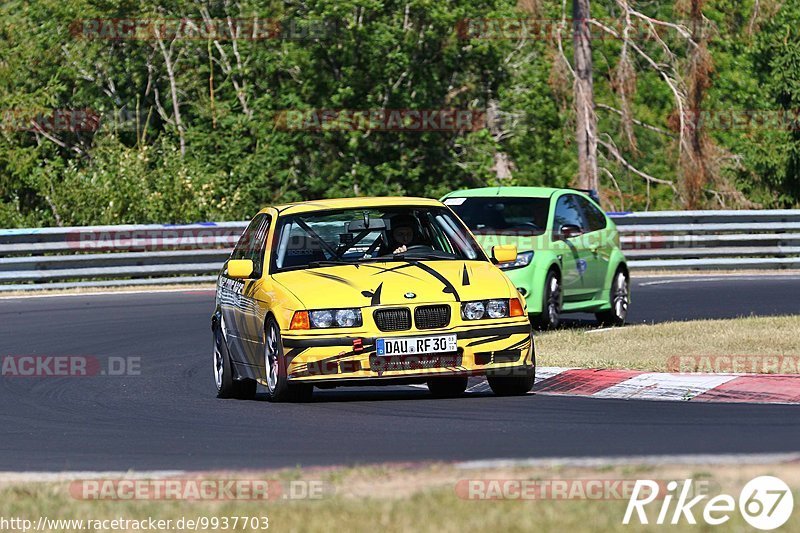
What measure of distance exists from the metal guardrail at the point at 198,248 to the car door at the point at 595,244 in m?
9.11

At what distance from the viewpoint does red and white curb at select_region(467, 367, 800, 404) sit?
38.0ft

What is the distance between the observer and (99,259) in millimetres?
26594

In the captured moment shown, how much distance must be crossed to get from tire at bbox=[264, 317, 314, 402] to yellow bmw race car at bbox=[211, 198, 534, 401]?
0.01 meters

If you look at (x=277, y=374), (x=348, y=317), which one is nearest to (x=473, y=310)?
(x=348, y=317)

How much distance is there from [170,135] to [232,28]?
3.04m

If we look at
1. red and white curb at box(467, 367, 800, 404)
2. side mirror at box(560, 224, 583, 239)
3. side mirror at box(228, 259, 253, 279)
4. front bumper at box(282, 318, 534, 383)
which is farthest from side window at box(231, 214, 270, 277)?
side mirror at box(560, 224, 583, 239)

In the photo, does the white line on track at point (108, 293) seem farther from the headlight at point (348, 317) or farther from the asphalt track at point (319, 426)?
the headlight at point (348, 317)

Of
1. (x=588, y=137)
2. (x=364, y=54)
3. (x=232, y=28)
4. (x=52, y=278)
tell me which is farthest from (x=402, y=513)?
(x=232, y=28)

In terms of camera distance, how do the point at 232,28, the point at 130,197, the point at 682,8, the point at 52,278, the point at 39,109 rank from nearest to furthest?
the point at 52,278, the point at 130,197, the point at 682,8, the point at 39,109, the point at 232,28

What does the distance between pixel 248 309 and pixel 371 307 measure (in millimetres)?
1416

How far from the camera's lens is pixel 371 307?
38.3 ft

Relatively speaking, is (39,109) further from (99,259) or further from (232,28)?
(99,259)

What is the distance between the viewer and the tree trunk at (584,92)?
1423 inches

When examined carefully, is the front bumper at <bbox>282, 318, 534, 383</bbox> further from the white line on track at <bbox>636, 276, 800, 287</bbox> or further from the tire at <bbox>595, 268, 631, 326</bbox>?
the white line on track at <bbox>636, 276, 800, 287</bbox>
